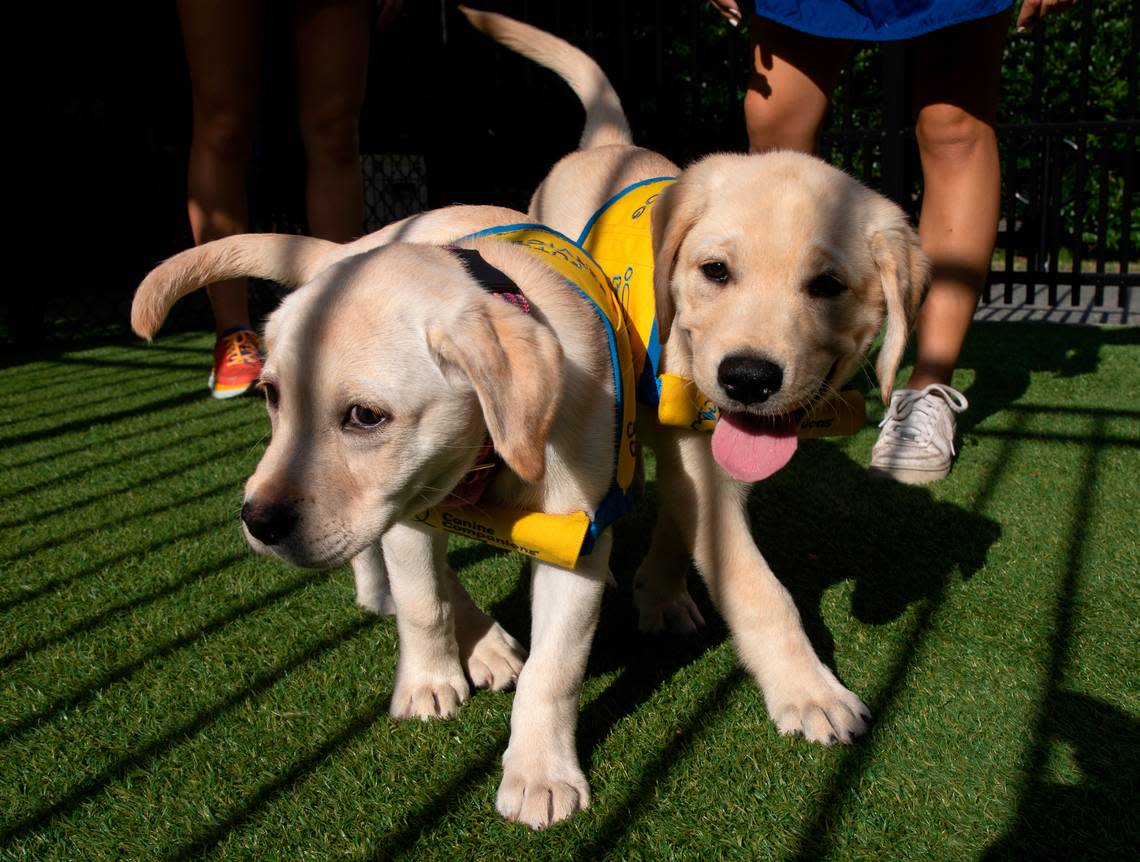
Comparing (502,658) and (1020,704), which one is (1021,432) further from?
(502,658)

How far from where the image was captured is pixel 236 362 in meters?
4.22

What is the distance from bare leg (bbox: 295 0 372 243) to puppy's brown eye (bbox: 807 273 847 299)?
220 cm

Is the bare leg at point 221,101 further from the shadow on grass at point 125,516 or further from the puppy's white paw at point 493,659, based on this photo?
the puppy's white paw at point 493,659

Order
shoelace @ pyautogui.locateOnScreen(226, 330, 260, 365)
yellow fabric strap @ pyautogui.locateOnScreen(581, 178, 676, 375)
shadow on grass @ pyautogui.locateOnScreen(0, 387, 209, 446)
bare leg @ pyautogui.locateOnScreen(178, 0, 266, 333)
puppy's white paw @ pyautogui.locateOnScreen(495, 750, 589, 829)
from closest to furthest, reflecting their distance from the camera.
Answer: puppy's white paw @ pyautogui.locateOnScreen(495, 750, 589, 829)
yellow fabric strap @ pyautogui.locateOnScreen(581, 178, 676, 375)
bare leg @ pyautogui.locateOnScreen(178, 0, 266, 333)
shadow on grass @ pyautogui.locateOnScreen(0, 387, 209, 446)
shoelace @ pyautogui.locateOnScreen(226, 330, 260, 365)

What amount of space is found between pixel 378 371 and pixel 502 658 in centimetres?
82

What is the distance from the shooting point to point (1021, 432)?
12.0ft

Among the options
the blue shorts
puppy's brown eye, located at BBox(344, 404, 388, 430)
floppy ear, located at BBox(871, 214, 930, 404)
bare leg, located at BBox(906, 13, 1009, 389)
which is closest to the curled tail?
the blue shorts

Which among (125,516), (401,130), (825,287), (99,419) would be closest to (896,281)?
(825,287)

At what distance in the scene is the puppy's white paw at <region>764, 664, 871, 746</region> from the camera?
1871mm

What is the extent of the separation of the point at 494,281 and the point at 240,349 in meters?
2.72

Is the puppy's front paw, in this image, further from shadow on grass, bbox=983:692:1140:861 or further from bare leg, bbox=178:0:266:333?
bare leg, bbox=178:0:266:333

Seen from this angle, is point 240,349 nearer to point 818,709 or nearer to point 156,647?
point 156,647

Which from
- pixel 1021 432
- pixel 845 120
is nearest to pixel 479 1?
pixel 845 120

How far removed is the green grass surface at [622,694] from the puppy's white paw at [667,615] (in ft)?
0.16
